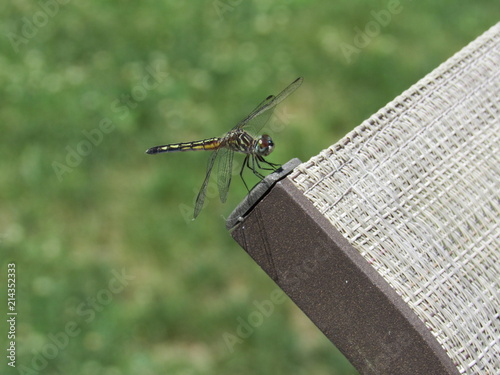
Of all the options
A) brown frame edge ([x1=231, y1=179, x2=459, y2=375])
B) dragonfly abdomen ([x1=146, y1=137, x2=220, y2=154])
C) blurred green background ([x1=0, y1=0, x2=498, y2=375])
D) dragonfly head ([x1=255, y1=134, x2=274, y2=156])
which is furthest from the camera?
blurred green background ([x1=0, y1=0, x2=498, y2=375])

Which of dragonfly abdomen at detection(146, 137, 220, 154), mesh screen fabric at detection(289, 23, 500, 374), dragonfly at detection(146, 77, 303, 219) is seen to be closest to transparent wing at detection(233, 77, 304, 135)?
dragonfly at detection(146, 77, 303, 219)

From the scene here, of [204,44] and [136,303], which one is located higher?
[204,44]

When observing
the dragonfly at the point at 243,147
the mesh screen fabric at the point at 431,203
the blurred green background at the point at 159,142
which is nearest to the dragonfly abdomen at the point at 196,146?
the dragonfly at the point at 243,147

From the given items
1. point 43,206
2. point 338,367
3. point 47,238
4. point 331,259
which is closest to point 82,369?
point 47,238

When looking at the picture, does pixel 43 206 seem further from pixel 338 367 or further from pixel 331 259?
pixel 331 259

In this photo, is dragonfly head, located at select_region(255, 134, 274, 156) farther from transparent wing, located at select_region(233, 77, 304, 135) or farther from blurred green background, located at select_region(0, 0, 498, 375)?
blurred green background, located at select_region(0, 0, 498, 375)
